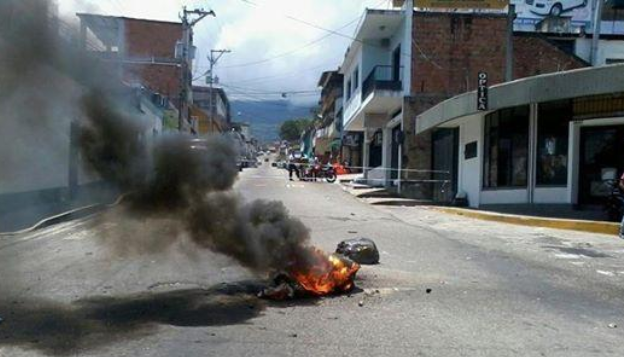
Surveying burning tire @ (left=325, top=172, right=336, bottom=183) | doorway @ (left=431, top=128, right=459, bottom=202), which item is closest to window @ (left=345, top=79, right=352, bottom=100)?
burning tire @ (left=325, top=172, right=336, bottom=183)

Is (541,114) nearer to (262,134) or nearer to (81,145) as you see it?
(81,145)

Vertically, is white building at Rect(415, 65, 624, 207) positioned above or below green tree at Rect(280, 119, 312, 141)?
below

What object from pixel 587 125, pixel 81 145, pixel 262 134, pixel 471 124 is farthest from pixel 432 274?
pixel 262 134

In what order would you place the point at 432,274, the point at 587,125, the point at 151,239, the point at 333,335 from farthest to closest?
the point at 587,125 → the point at 432,274 → the point at 151,239 → the point at 333,335

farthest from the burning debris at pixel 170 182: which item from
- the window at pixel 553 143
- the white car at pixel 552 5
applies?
the white car at pixel 552 5

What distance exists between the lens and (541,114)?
729 inches

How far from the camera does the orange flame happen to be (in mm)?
7473

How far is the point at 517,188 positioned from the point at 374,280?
39.3 feet

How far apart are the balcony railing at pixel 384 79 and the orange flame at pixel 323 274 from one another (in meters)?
21.1

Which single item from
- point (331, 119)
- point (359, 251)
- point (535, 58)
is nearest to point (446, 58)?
point (535, 58)

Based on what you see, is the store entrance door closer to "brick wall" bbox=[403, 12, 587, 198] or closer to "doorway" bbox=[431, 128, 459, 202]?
"doorway" bbox=[431, 128, 459, 202]

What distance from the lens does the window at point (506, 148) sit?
19.2 m

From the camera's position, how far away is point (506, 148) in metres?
20.0

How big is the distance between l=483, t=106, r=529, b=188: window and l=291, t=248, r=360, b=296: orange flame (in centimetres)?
1262
